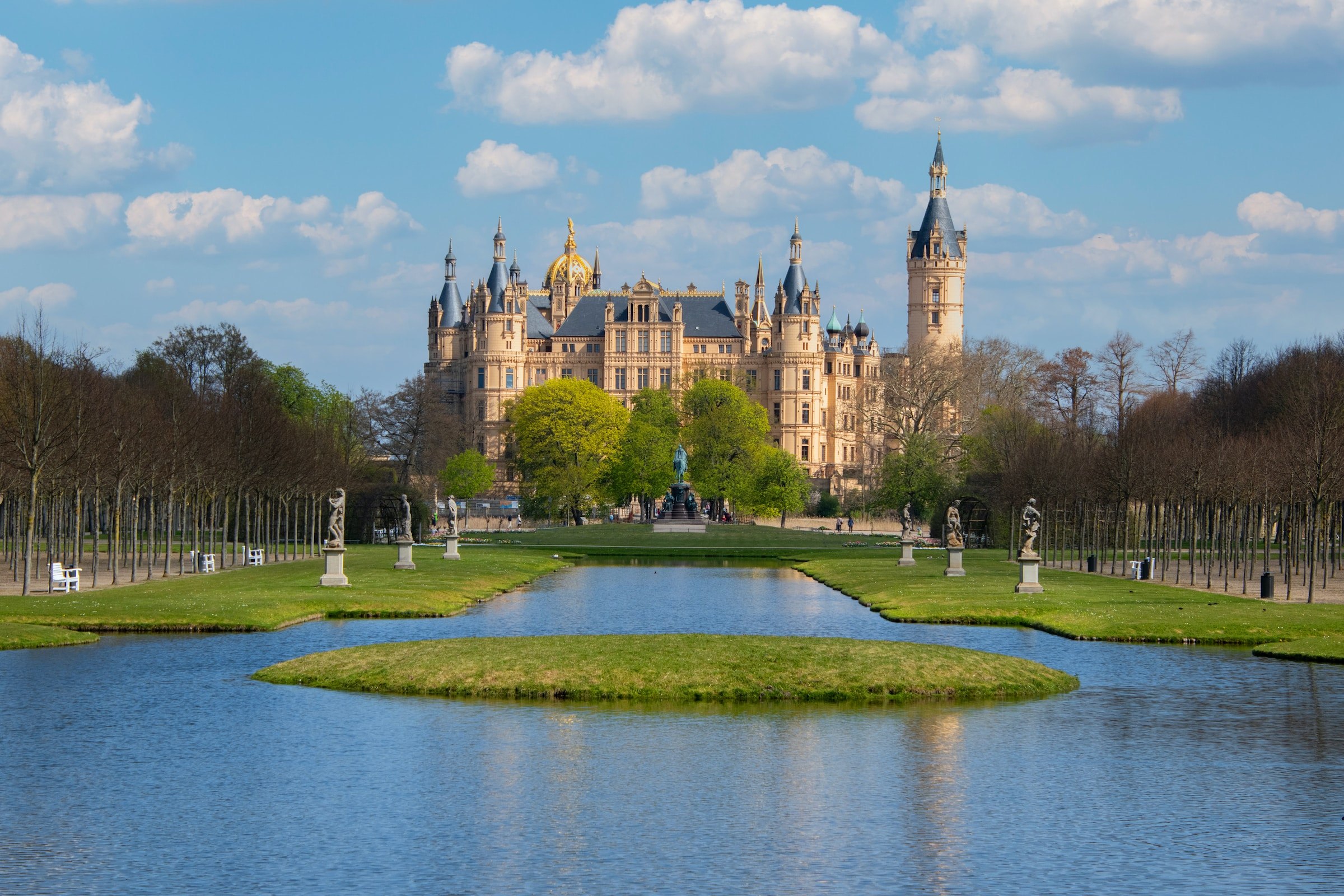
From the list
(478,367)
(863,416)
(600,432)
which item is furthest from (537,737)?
(478,367)

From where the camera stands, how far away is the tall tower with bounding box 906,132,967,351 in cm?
18612

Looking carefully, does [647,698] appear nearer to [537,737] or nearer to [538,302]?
Answer: [537,737]

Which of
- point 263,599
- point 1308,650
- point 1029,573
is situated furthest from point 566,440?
point 1308,650

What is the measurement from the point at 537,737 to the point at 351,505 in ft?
229

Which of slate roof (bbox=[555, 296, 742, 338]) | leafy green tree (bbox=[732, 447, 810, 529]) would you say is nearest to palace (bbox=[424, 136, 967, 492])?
slate roof (bbox=[555, 296, 742, 338])

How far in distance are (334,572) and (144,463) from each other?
13.7 metres

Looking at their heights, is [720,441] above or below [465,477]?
above

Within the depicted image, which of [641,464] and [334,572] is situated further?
[641,464]

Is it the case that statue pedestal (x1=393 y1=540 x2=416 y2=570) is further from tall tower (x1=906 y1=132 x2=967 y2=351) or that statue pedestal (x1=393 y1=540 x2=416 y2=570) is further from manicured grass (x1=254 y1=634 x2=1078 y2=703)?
tall tower (x1=906 y1=132 x2=967 y2=351)

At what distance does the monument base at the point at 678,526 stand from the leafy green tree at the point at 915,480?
12996mm

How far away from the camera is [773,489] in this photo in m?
118

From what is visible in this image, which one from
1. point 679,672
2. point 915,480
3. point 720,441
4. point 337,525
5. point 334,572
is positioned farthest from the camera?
point 720,441

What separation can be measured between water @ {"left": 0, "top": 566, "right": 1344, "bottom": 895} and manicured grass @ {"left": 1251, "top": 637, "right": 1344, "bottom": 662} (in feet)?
8.59

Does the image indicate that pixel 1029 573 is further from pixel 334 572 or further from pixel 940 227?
pixel 940 227
